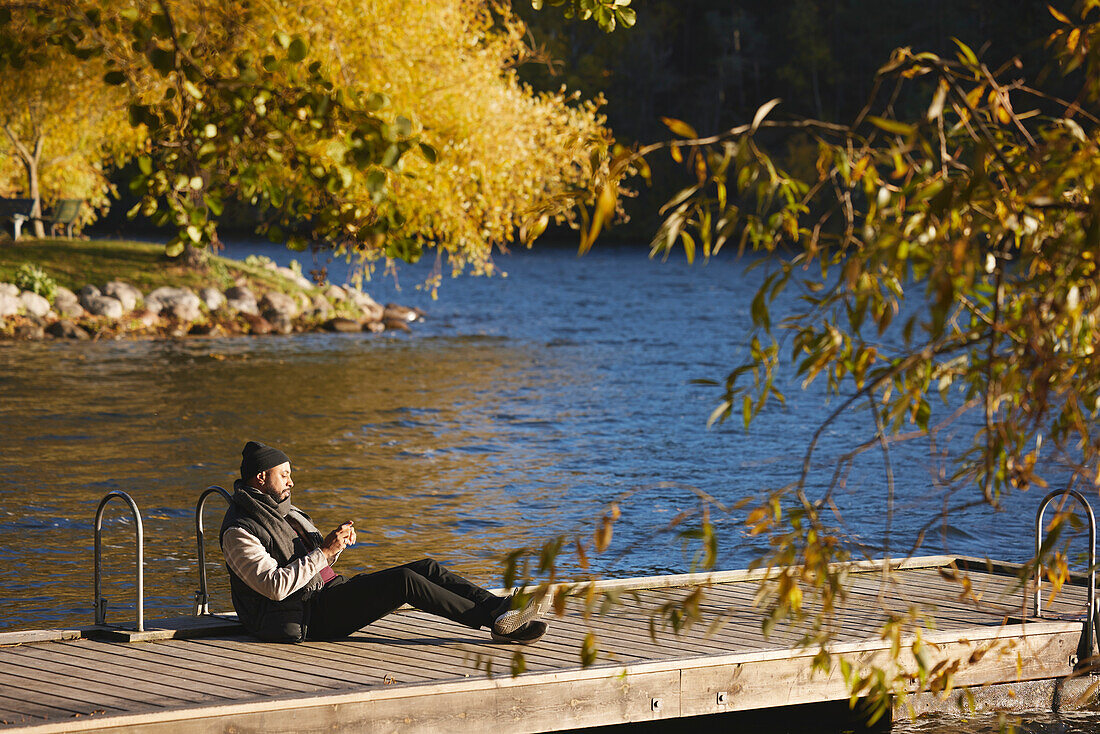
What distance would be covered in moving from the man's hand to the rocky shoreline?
76.4 ft

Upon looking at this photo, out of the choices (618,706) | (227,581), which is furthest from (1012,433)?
(227,581)

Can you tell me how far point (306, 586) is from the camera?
306 inches

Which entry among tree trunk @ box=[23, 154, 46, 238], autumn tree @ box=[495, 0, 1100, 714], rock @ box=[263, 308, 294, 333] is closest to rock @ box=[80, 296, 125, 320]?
rock @ box=[263, 308, 294, 333]

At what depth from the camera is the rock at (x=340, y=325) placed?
32406mm

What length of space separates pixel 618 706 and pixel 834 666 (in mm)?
1306

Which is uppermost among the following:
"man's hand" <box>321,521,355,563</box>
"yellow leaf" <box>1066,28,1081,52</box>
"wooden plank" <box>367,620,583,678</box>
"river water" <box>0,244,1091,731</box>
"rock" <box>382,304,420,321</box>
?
"yellow leaf" <box>1066,28,1081,52</box>

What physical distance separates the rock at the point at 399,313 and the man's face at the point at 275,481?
1061 inches

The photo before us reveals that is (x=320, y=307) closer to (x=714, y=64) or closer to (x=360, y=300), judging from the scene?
(x=360, y=300)

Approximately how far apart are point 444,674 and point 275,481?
152 cm

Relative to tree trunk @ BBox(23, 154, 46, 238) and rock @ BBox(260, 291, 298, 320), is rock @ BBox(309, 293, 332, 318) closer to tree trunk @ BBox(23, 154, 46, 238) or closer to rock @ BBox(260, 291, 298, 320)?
rock @ BBox(260, 291, 298, 320)

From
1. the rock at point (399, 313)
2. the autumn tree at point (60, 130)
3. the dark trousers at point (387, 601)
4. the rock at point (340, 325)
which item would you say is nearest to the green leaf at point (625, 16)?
the dark trousers at point (387, 601)

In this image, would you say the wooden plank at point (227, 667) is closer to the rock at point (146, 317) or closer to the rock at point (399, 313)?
the rock at point (146, 317)

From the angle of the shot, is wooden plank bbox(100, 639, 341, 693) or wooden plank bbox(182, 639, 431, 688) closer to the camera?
wooden plank bbox(100, 639, 341, 693)

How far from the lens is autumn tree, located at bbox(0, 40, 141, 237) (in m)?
28.4
